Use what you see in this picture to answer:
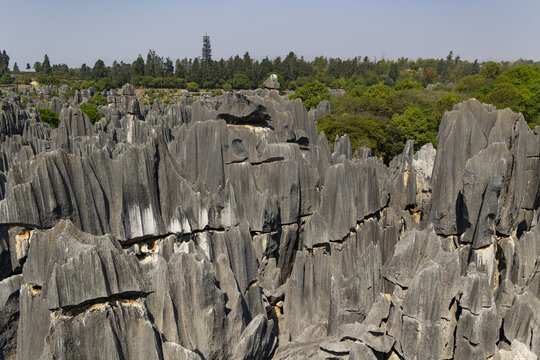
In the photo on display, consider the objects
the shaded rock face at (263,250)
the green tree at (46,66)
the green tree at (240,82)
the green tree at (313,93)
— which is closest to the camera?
the shaded rock face at (263,250)

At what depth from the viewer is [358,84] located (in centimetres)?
8644

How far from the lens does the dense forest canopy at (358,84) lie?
119 ft

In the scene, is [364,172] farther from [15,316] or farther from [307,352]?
[15,316]

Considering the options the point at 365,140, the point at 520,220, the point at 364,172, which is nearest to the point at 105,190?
the point at 364,172

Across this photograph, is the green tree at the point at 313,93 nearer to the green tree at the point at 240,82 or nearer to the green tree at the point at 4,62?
the green tree at the point at 240,82

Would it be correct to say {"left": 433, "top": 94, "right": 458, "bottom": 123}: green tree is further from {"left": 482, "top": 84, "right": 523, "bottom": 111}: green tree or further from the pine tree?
the pine tree

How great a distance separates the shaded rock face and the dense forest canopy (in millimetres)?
15850

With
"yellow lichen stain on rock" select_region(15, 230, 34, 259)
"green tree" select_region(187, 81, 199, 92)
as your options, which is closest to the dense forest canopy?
"green tree" select_region(187, 81, 199, 92)

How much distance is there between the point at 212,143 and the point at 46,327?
9553mm

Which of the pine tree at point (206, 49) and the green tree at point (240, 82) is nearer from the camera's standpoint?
the green tree at point (240, 82)

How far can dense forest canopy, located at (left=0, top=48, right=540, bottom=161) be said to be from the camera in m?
36.3

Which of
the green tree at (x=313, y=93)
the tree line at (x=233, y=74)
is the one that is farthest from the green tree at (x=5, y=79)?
the green tree at (x=313, y=93)

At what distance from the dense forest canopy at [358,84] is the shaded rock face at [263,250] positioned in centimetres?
1585

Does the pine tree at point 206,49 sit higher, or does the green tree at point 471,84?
the pine tree at point 206,49
